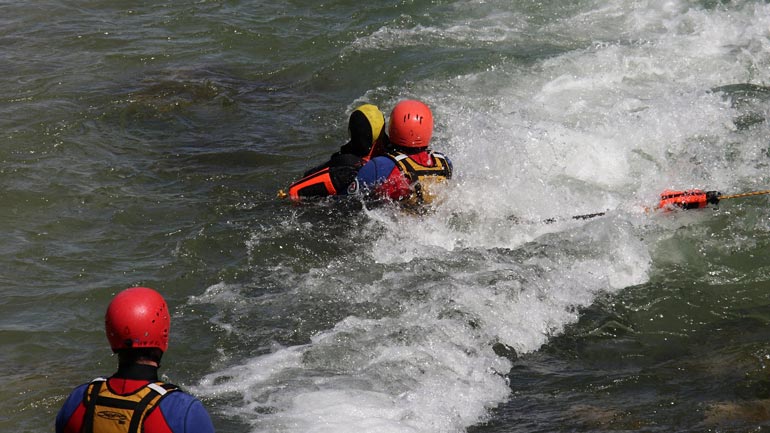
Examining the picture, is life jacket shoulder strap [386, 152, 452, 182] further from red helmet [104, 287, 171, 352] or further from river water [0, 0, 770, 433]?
red helmet [104, 287, 171, 352]

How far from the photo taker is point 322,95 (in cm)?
1216

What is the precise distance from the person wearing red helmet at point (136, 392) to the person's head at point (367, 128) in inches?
167

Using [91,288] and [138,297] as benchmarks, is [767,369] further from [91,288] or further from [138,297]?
[91,288]

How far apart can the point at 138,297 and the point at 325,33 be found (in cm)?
1080

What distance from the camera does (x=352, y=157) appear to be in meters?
8.00

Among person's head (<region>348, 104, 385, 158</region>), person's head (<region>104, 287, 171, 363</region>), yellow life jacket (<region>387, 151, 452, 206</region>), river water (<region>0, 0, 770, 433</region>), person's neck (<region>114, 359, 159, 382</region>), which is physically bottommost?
river water (<region>0, 0, 770, 433</region>)

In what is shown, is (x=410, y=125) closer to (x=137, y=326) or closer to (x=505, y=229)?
(x=505, y=229)

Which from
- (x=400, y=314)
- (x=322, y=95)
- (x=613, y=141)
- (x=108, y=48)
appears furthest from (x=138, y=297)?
(x=108, y=48)

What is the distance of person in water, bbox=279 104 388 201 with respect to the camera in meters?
7.88

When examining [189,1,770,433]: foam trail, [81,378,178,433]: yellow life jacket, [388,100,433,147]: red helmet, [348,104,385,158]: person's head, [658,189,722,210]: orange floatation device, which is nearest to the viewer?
[81,378,178,433]: yellow life jacket

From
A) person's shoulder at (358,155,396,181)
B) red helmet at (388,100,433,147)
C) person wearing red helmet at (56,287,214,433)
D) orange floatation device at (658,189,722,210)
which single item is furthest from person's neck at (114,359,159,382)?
orange floatation device at (658,189,722,210)

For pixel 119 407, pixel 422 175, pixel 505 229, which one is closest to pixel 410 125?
pixel 422 175

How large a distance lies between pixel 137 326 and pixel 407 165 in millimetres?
4133

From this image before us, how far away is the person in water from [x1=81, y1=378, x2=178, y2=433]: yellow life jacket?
4.37 m
